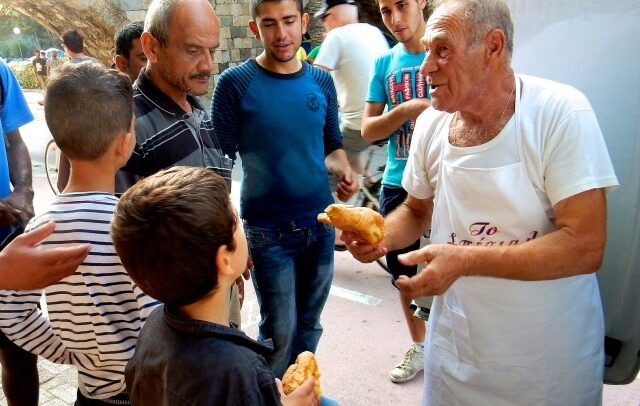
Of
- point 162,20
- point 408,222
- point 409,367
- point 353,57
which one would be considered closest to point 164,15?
point 162,20

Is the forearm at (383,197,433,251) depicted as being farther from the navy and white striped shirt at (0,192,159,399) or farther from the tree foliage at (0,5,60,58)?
the tree foliage at (0,5,60,58)

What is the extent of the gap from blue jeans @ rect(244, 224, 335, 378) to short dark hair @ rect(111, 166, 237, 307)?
1.36 metres

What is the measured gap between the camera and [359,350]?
11.5 ft

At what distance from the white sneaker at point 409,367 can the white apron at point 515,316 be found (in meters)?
1.52

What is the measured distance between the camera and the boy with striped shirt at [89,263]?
152 centimetres

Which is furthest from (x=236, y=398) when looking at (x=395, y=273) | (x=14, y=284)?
(x=395, y=273)

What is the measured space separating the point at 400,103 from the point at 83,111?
6.10 feet

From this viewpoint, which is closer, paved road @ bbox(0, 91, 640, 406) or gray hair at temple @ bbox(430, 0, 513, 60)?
gray hair at temple @ bbox(430, 0, 513, 60)

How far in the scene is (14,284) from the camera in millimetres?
1445

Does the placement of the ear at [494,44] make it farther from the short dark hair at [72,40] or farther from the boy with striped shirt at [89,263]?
the short dark hair at [72,40]

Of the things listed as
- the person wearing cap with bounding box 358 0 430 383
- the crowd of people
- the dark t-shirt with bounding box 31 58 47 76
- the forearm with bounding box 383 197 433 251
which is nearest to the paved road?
the person wearing cap with bounding box 358 0 430 383

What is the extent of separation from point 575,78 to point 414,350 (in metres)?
2.06

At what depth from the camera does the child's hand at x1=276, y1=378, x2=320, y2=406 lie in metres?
1.33

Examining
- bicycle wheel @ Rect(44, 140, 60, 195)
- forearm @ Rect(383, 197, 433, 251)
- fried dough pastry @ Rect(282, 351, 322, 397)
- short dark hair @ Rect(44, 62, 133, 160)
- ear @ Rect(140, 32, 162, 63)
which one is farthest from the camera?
bicycle wheel @ Rect(44, 140, 60, 195)
